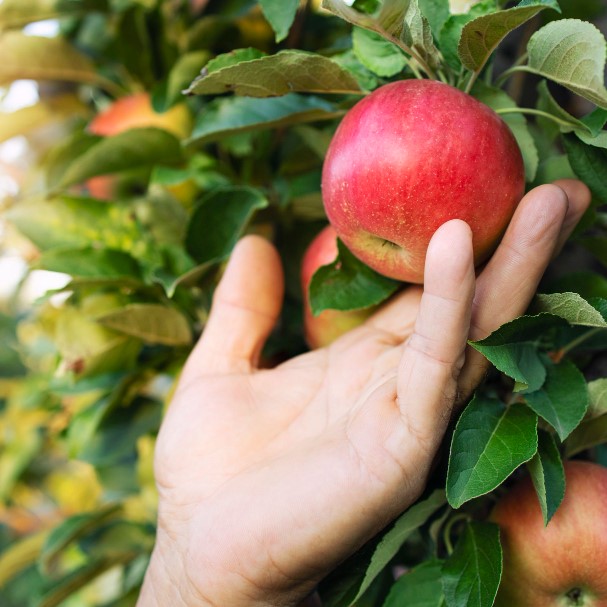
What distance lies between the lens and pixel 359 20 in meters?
0.45

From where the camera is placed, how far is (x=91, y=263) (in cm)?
76

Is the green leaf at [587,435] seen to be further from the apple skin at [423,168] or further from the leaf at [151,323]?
the leaf at [151,323]

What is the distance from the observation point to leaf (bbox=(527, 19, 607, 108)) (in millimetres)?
441

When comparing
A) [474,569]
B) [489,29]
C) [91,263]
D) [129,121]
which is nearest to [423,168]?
[489,29]

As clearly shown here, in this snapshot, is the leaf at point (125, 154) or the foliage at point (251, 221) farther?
the leaf at point (125, 154)

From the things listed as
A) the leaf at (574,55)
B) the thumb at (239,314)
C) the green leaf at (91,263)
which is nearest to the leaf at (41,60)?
the green leaf at (91,263)

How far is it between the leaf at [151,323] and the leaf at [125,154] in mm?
201

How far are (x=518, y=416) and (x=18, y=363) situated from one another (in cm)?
132

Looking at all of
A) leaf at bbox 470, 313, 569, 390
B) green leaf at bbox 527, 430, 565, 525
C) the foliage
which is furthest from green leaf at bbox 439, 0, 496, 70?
green leaf at bbox 527, 430, 565, 525

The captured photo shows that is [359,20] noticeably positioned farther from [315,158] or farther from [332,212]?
[315,158]

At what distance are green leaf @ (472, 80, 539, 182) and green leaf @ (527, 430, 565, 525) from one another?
227 millimetres

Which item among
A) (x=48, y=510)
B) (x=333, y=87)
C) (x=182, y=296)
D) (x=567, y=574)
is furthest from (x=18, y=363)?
(x=567, y=574)

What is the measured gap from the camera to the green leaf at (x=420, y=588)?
1.82ft

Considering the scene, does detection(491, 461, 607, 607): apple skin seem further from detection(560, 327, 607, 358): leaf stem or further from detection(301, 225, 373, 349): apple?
detection(301, 225, 373, 349): apple
